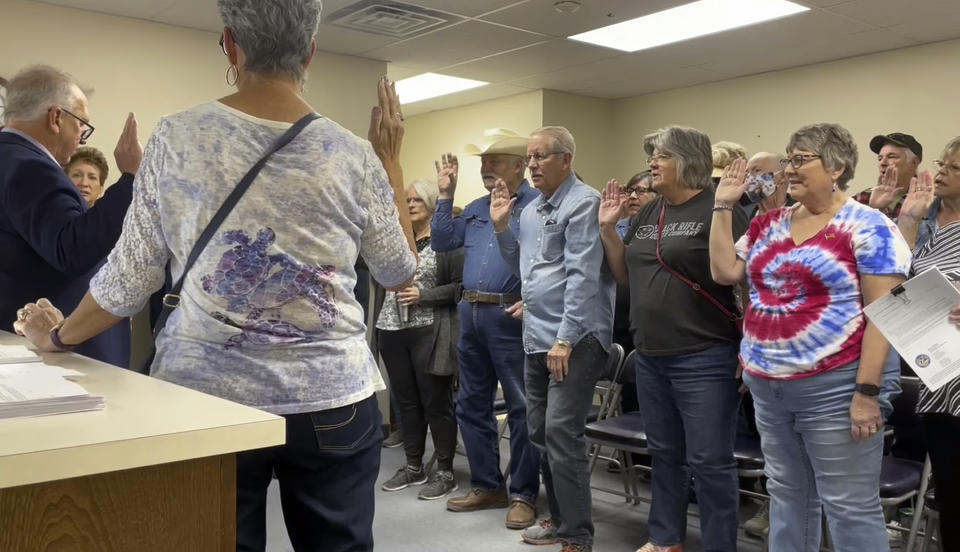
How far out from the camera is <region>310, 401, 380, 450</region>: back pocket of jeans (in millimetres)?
1357

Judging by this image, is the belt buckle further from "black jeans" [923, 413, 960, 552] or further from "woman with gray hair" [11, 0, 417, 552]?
"black jeans" [923, 413, 960, 552]

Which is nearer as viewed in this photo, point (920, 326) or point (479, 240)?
point (920, 326)

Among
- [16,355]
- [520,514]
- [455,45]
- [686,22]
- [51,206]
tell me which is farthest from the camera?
[455,45]

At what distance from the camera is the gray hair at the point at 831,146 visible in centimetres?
237

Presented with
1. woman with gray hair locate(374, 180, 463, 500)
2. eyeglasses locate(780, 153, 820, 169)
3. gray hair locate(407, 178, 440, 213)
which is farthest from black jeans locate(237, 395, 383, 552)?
gray hair locate(407, 178, 440, 213)

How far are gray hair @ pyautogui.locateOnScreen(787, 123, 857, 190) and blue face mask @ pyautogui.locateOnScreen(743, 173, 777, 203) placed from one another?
1.78 feet

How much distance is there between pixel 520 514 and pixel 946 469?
5.80ft

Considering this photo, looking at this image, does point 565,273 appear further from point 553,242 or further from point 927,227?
point 927,227

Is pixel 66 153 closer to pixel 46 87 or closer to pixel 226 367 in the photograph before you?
pixel 46 87

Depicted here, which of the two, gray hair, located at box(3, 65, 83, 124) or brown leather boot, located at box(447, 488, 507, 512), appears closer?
gray hair, located at box(3, 65, 83, 124)

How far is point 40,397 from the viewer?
1.08 metres

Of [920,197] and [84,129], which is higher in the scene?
[84,129]

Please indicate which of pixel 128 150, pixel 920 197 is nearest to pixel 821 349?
pixel 920 197

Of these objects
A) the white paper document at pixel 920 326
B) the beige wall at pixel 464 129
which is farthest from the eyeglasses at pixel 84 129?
the beige wall at pixel 464 129
